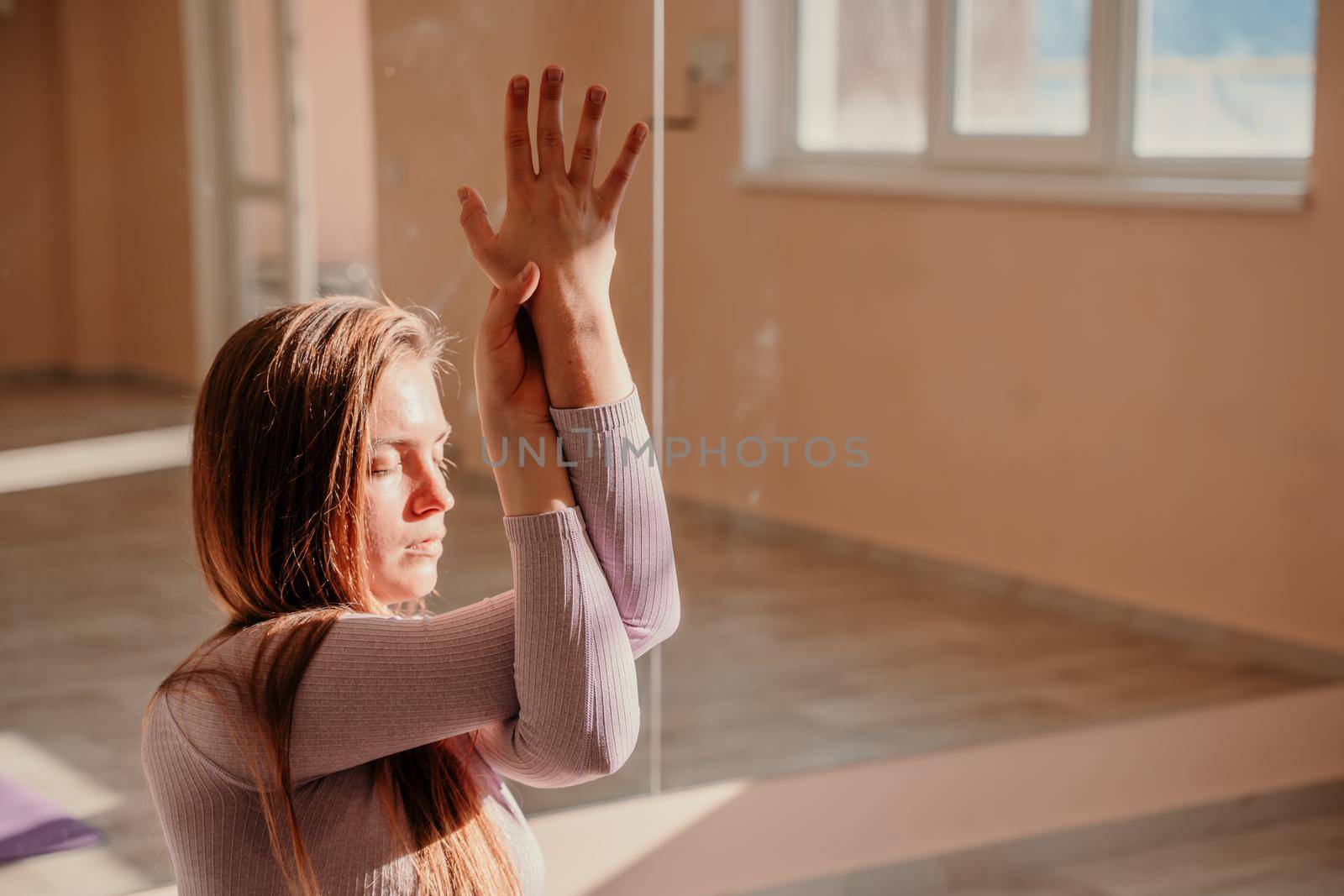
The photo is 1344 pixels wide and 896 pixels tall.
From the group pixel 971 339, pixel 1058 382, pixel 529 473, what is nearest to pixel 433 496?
pixel 529 473

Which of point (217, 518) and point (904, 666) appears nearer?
point (217, 518)

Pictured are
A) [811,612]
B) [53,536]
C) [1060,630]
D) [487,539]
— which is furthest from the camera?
[1060,630]

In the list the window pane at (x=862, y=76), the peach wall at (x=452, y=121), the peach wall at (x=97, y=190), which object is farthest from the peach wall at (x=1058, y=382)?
the peach wall at (x=97, y=190)

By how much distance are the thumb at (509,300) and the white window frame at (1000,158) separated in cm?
140

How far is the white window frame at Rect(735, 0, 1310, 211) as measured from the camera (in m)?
2.26

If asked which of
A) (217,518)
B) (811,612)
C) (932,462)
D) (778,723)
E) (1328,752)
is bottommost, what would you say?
(1328,752)

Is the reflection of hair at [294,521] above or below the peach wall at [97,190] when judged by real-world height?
below

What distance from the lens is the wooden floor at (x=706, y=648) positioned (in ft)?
6.29

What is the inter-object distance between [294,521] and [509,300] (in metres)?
0.22

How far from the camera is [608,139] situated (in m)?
2.04

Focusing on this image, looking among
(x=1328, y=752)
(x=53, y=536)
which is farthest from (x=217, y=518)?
(x=1328, y=752)

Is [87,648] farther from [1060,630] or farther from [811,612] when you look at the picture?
[1060,630]

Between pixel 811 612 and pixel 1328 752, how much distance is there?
3.86 feet

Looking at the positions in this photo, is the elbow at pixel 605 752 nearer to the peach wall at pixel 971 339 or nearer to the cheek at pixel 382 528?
the cheek at pixel 382 528
